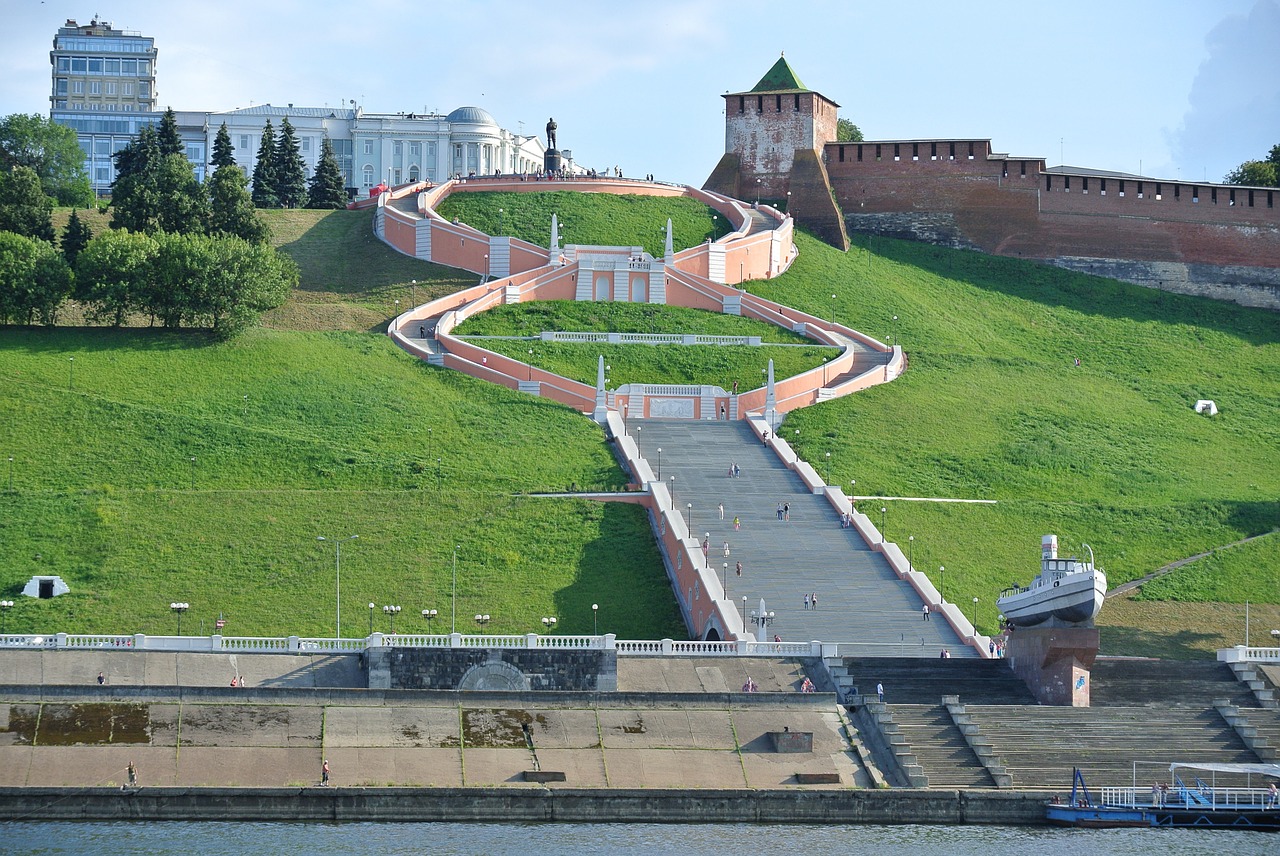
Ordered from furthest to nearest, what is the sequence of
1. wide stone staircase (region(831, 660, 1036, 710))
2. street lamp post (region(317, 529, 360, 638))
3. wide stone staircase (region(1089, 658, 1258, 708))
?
street lamp post (region(317, 529, 360, 638)) < wide stone staircase (region(1089, 658, 1258, 708)) < wide stone staircase (region(831, 660, 1036, 710))

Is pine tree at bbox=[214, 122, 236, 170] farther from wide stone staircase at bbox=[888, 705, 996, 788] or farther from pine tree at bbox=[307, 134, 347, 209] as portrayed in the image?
wide stone staircase at bbox=[888, 705, 996, 788]

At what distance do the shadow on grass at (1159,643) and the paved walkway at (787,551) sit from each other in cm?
501

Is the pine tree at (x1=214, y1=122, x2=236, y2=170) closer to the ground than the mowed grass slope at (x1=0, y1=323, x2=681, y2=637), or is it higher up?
higher up

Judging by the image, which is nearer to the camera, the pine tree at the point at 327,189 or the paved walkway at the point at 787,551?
the paved walkway at the point at 787,551

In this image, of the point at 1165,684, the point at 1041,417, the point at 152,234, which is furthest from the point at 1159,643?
the point at 152,234

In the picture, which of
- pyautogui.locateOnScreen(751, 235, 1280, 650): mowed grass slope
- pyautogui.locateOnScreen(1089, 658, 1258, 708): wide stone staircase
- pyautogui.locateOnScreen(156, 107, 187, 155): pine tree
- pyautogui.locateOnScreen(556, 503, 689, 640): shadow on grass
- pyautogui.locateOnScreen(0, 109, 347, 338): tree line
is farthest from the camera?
pyautogui.locateOnScreen(156, 107, 187, 155): pine tree

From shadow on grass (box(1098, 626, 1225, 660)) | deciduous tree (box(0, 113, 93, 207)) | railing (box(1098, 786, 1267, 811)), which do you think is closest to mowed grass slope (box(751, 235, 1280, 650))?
shadow on grass (box(1098, 626, 1225, 660))

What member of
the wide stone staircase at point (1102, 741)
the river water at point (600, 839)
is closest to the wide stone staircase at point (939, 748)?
the wide stone staircase at point (1102, 741)

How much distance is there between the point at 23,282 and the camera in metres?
74.0

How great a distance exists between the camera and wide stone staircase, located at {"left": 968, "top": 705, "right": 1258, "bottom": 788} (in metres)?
46.1

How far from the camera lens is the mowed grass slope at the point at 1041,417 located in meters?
64.1

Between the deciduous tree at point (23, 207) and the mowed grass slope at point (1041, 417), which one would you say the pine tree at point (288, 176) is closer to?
the deciduous tree at point (23, 207)

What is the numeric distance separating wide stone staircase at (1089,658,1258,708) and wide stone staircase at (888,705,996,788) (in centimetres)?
491

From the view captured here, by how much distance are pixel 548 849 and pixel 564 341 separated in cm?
4075
